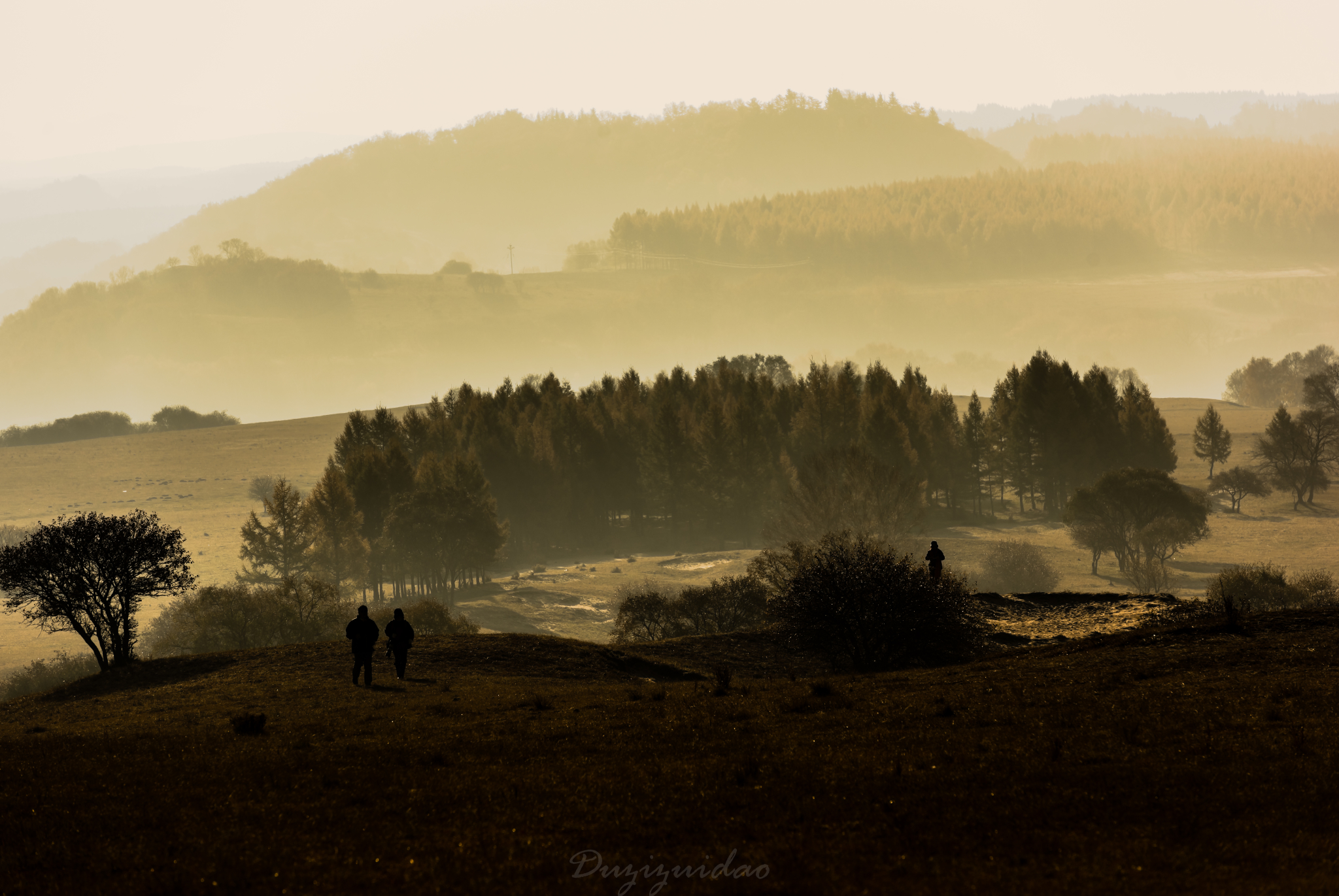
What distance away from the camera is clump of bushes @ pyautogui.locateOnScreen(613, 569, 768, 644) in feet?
173

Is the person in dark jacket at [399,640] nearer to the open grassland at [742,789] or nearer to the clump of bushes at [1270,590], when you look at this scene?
the open grassland at [742,789]

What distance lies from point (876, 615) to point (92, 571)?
32.5 m

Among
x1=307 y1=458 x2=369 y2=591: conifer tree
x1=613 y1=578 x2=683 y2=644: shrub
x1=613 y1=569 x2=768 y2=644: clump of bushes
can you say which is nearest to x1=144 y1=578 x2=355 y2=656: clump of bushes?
x1=613 y1=578 x2=683 y2=644: shrub

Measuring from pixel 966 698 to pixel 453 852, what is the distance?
12.3 m

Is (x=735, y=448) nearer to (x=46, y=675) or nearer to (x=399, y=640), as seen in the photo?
(x=46, y=675)

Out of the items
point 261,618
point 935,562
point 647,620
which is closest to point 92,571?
point 261,618

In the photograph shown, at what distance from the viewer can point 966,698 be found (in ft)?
63.2

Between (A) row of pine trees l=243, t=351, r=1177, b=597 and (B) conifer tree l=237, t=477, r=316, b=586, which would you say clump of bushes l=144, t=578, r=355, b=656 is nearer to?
(B) conifer tree l=237, t=477, r=316, b=586

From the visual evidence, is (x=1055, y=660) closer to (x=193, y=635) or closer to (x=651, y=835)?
(x=651, y=835)

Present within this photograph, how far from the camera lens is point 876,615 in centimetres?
3059

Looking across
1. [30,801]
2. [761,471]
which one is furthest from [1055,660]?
[761,471]

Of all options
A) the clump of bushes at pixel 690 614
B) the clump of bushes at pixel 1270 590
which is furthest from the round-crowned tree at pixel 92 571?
the clump of bushes at pixel 1270 590

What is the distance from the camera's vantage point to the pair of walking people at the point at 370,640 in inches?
1051

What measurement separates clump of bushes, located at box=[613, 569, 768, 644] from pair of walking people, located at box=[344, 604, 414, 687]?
25.2 meters
